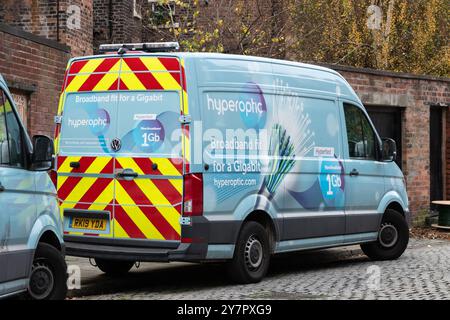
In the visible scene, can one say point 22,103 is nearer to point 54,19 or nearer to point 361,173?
point 361,173

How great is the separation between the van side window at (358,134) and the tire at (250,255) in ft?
8.14

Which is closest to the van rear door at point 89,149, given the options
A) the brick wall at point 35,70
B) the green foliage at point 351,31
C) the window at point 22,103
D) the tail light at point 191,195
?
the tail light at point 191,195

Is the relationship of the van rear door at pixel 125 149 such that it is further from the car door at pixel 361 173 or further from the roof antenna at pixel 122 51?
the car door at pixel 361 173

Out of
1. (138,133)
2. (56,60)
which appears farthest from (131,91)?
(56,60)

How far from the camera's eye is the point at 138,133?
962cm

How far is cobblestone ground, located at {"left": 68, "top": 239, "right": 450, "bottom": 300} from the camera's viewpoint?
30.2 ft

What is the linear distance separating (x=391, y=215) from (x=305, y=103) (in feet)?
9.12

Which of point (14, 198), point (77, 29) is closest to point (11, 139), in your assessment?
point (14, 198)

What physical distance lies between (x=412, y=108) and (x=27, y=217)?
13022 millimetres

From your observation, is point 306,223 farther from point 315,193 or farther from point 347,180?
point 347,180

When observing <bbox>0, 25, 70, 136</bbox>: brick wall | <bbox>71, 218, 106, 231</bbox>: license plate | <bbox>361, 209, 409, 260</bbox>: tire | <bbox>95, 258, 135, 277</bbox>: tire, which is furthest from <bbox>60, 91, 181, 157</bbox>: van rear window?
<bbox>361, 209, 409, 260</bbox>: tire

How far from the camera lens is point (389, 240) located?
12.9 m

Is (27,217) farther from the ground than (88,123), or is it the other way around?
(88,123)

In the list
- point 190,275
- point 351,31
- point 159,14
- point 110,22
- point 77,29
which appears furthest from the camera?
point 159,14
